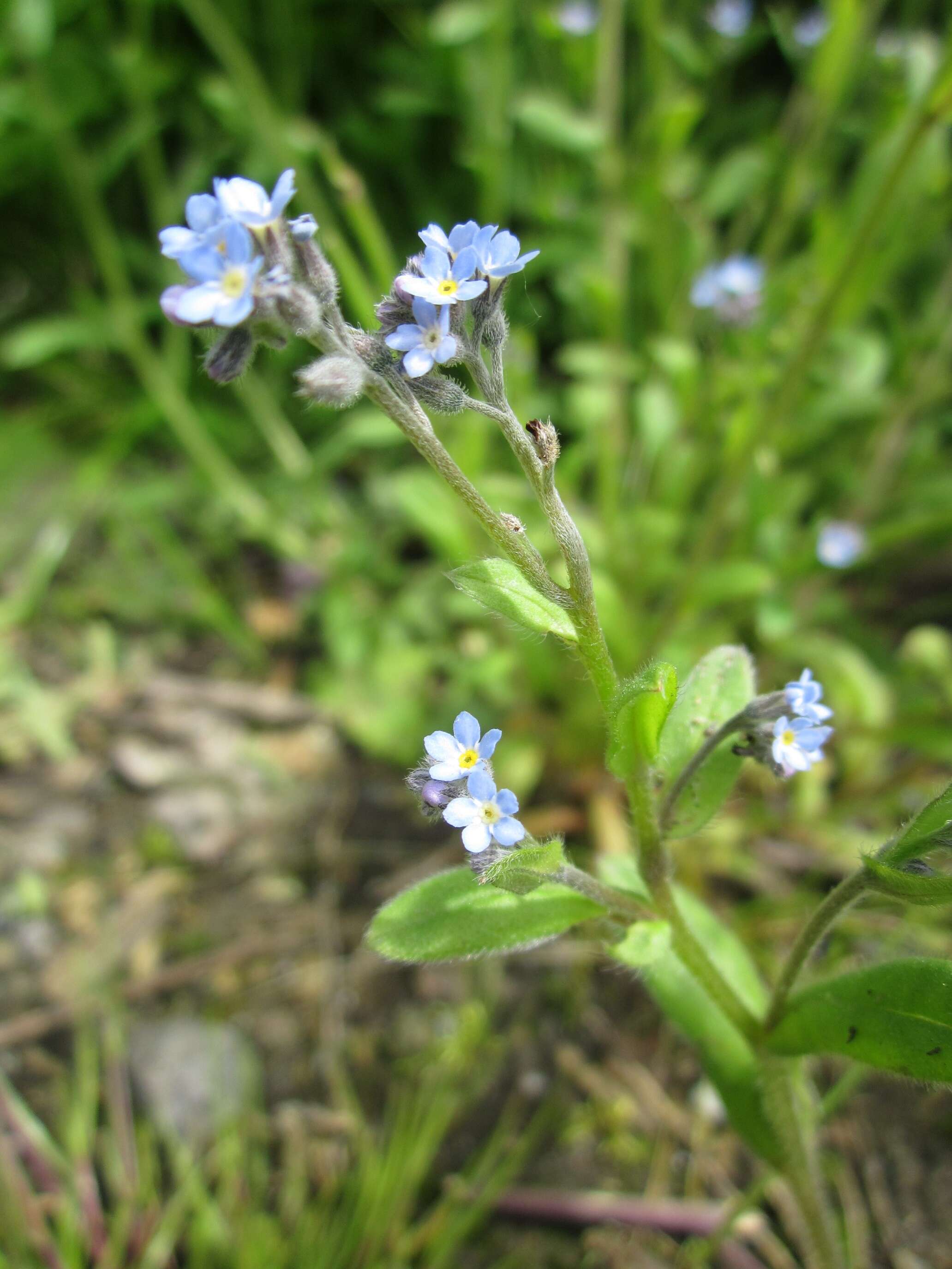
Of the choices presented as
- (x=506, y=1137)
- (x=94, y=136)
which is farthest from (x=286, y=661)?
(x=94, y=136)

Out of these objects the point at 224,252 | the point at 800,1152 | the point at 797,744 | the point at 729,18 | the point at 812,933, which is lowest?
the point at 800,1152

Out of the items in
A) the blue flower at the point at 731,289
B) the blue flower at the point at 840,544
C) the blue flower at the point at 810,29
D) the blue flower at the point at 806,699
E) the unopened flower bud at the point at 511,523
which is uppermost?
the blue flower at the point at 810,29

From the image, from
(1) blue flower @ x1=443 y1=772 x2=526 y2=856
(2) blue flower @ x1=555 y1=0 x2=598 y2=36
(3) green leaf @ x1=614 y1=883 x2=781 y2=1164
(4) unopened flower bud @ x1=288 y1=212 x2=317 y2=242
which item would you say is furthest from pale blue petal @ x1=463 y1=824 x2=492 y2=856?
(2) blue flower @ x1=555 y1=0 x2=598 y2=36

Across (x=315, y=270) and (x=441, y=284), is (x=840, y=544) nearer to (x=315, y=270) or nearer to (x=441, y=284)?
(x=441, y=284)

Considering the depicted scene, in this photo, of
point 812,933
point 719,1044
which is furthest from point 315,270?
point 719,1044

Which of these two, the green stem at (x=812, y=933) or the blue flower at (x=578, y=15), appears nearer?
the green stem at (x=812, y=933)

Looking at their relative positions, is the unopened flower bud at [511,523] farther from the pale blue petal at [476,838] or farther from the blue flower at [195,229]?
the blue flower at [195,229]

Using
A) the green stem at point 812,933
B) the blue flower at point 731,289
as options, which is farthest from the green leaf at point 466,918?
the blue flower at point 731,289

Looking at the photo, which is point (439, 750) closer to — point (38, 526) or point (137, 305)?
point (137, 305)
